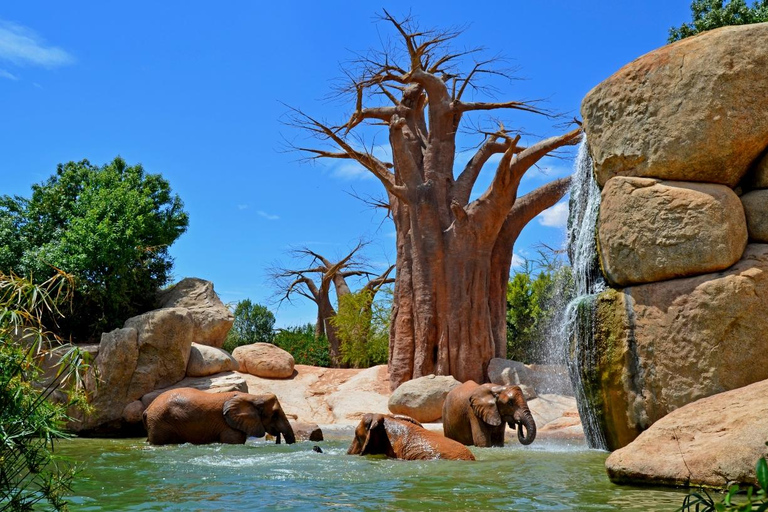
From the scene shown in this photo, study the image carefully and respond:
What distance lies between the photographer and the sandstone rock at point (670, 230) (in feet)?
28.2

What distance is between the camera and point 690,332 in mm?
8461

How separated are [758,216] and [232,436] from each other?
7.82 metres

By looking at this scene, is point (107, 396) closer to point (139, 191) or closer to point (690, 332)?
point (139, 191)

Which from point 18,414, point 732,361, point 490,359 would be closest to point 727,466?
point 732,361

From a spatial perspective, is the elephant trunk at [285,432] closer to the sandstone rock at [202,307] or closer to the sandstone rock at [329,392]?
the sandstone rock at [329,392]

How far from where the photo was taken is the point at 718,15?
22578 millimetres

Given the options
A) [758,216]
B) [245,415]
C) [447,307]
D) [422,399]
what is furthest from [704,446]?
[447,307]

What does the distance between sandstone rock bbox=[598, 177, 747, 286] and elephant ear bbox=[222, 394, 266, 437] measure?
562 cm

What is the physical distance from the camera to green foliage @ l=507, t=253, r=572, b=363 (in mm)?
24766

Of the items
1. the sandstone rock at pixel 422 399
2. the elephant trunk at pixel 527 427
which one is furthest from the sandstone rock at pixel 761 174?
the sandstone rock at pixel 422 399

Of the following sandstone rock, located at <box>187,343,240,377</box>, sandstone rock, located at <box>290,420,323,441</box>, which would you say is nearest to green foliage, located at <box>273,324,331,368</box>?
sandstone rock, located at <box>187,343,240,377</box>

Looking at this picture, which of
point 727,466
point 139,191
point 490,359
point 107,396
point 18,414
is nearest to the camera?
point 18,414

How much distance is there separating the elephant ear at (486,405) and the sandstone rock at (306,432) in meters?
3.03

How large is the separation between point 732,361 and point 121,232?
1610 cm
